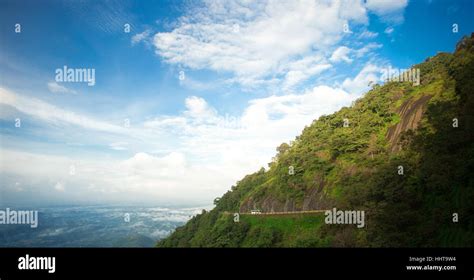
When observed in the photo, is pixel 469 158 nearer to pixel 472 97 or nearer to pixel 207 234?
pixel 472 97

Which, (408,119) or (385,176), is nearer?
(385,176)

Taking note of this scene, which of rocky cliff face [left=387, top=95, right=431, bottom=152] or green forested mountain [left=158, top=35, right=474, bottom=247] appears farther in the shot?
rocky cliff face [left=387, top=95, right=431, bottom=152]

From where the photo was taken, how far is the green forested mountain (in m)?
16.0

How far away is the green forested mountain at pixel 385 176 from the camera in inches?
631

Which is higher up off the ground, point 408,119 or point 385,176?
point 408,119

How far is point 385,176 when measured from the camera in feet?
65.7

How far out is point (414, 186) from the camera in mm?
18078

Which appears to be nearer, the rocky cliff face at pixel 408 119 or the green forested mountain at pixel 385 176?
the green forested mountain at pixel 385 176
